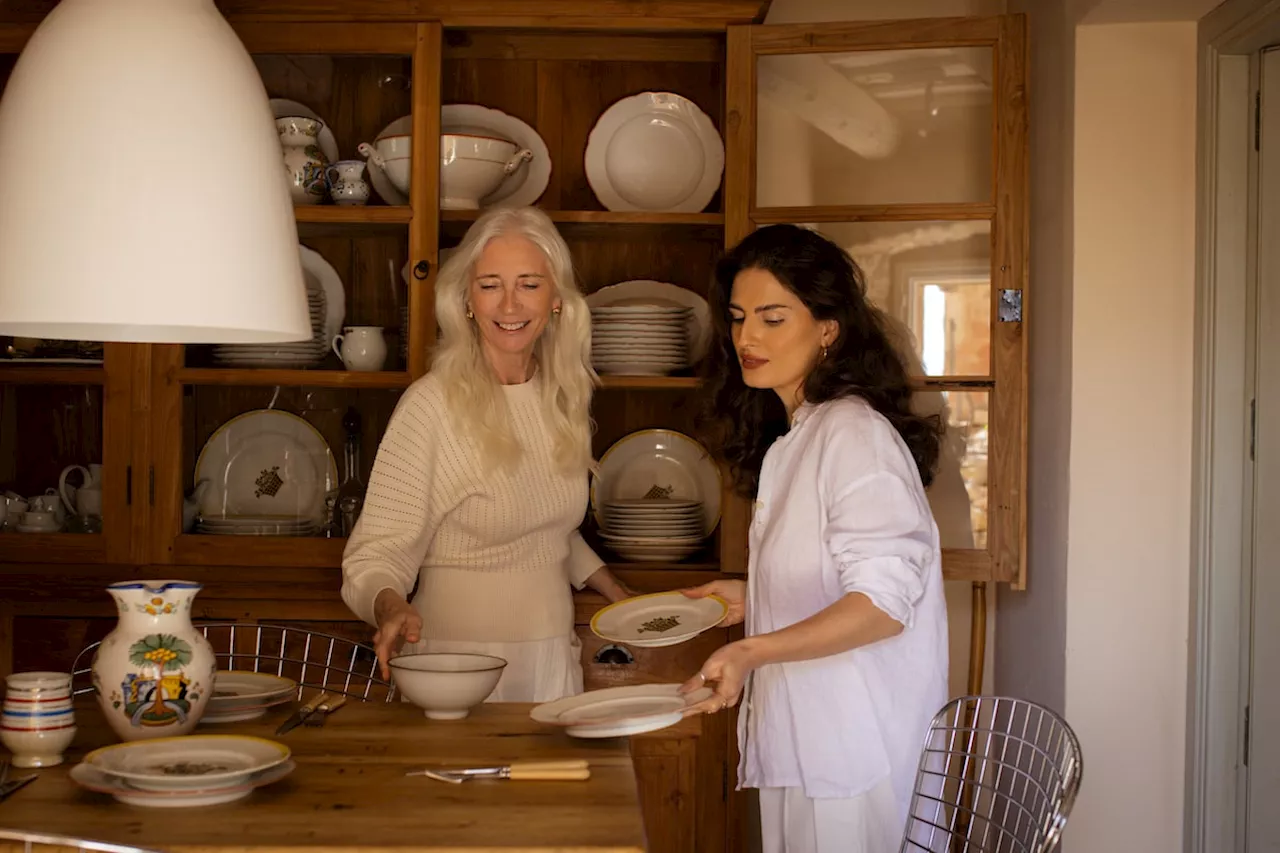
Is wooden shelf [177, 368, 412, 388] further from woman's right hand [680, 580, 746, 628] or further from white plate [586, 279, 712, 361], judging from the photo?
woman's right hand [680, 580, 746, 628]

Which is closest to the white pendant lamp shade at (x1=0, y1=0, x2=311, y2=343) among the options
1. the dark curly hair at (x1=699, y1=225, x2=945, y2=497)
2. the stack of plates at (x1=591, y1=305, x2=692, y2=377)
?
the dark curly hair at (x1=699, y1=225, x2=945, y2=497)

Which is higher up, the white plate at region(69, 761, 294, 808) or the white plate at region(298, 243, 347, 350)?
the white plate at region(298, 243, 347, 350)

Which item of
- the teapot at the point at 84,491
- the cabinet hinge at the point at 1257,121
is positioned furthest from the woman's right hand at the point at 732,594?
the teapot at the point at 84,491

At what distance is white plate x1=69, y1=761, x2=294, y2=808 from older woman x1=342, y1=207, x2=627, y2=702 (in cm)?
80

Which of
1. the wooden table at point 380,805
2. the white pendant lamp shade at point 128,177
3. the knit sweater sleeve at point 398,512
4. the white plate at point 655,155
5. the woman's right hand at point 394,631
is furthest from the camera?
the white plate at point 655,155

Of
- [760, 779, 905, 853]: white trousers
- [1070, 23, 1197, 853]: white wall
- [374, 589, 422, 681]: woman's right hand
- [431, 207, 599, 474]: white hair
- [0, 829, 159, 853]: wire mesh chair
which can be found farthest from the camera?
[1070, 23, 1197, 853]: white wall

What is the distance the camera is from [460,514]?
235 cm

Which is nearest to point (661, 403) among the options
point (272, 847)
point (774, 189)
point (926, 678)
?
point (774, 189)

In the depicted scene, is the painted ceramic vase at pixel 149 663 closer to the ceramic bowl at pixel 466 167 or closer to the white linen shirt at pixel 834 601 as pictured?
the white linen shirt at pixel 834 601

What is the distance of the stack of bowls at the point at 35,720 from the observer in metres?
1.53

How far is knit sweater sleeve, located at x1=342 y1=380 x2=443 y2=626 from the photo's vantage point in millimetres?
2211

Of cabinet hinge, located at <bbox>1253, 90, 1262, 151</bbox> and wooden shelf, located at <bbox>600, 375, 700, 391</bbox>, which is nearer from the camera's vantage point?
cabinet hinge, located at <bbox>1253, 90, 1262, 151</bbox>

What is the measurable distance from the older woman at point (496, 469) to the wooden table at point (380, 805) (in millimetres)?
592

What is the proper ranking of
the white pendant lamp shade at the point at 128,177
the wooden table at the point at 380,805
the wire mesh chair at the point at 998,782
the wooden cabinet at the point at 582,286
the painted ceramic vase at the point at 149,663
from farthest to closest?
the wooden cabinet at the point at 582,286
the painted ceramic vase at the point at 149,663
the wire mesh chair at the point at 998,782
the wooden table at the point at 380,805
the white pendant lamp shade at the point at 128,177
